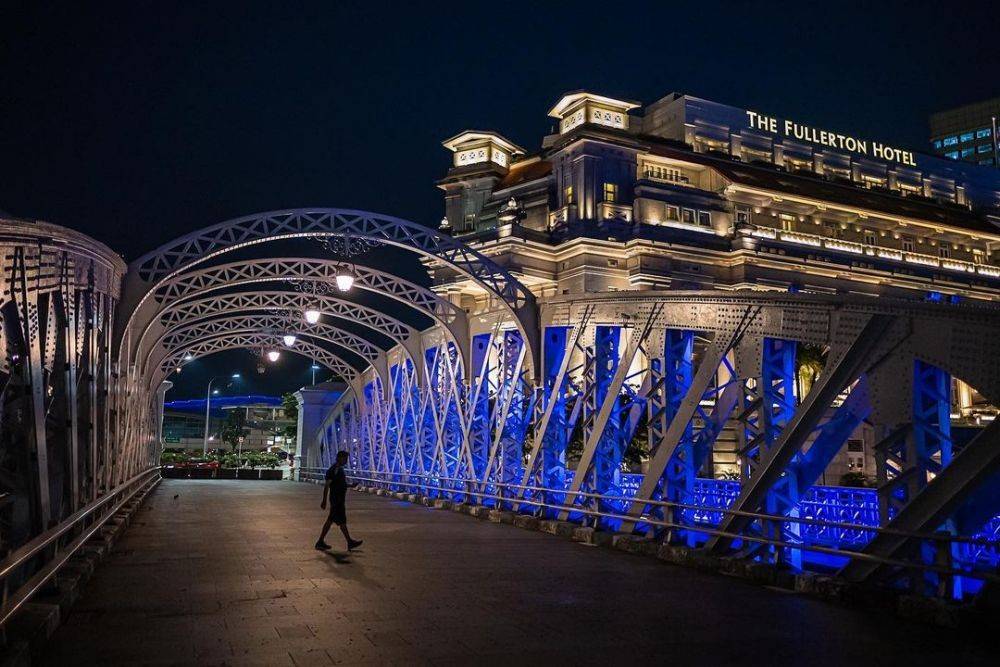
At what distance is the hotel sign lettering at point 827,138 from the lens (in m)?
64.0

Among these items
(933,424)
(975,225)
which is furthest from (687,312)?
(975,225)

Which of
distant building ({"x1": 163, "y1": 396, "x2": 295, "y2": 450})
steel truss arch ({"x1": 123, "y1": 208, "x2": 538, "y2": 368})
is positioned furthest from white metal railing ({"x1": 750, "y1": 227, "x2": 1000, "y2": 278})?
distant building ({"x1": 163, "y1": 396, "x2": 295, "y2": 450})

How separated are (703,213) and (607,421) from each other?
4279 centimetres

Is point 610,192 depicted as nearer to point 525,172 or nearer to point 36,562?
point 525,172

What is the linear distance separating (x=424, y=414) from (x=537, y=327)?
8.91 meters

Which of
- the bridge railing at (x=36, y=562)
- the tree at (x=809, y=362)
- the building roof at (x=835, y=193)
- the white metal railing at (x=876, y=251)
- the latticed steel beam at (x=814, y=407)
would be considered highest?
the building roof at (x=835, y=193)

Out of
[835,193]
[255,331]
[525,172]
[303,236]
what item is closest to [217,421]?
[525,172]

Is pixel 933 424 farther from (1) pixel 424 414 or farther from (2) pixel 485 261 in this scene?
(1) pixel 424 414

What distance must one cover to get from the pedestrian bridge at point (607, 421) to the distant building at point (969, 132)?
124265 mm

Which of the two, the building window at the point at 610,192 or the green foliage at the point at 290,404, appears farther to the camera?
the green foliage at the point at 290,404

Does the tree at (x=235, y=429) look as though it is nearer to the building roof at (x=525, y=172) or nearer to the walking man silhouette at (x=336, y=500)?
the building roof at (x=525, y=172)

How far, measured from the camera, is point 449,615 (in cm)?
840

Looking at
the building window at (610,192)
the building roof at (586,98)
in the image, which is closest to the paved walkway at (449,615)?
the building window at (610,192)

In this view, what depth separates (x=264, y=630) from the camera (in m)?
7.63
